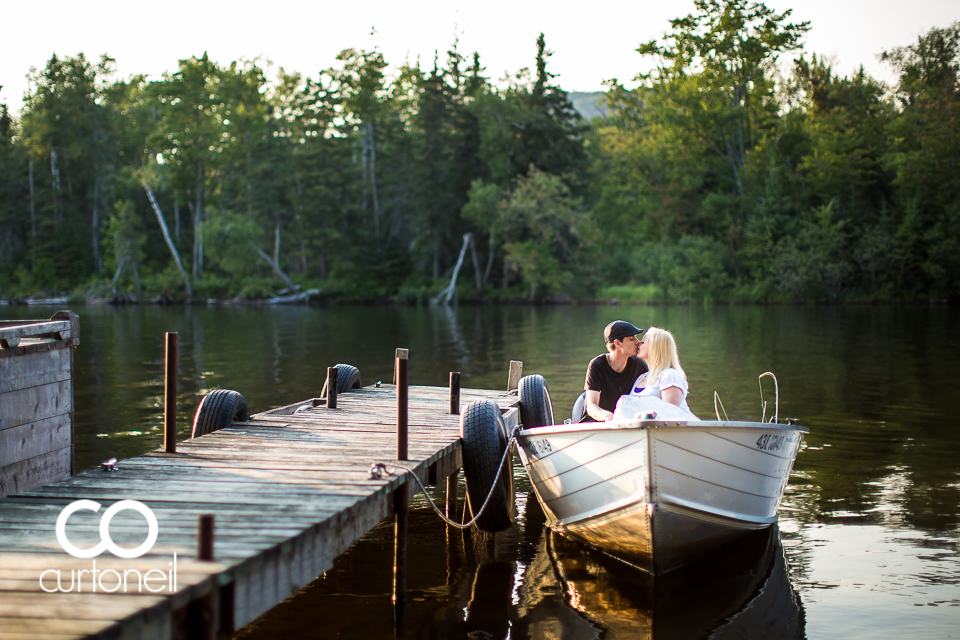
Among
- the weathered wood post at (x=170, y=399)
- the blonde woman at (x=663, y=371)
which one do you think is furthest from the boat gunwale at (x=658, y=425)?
the weathered wood post at (x=170, y=399)

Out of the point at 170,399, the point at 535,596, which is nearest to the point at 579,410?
the point at 535,596

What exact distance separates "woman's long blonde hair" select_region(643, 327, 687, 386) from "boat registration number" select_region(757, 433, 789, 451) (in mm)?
833

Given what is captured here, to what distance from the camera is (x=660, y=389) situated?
21.1ft

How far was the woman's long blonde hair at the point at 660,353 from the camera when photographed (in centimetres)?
643

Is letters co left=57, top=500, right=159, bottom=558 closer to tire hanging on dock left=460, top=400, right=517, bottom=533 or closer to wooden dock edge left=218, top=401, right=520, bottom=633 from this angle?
wooden dock edge left=218, top=401, right=520, bottom=633

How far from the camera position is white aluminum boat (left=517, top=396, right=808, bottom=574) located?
5.98 m

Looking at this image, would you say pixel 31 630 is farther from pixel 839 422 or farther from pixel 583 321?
pixel 583 321

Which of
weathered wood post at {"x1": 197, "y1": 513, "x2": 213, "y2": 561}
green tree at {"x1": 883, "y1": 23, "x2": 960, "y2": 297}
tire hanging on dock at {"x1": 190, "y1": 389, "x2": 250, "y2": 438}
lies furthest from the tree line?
weathered wood post at {"x1": 197, "y1": 513, "x2": 213, "y2": 561}

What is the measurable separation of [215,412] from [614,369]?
3.89 meters

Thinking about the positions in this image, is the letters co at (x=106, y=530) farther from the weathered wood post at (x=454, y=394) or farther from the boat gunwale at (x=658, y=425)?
the weathered wood post at (x=454, y=394)

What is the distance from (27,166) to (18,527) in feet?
245

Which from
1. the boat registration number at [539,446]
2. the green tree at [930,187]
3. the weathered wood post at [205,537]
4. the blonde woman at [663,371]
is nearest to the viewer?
the weathered wood post at [205,537]

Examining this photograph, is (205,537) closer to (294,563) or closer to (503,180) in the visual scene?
(294,563)

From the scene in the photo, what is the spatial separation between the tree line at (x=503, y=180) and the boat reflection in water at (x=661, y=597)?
47781 millimetres
